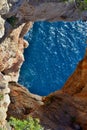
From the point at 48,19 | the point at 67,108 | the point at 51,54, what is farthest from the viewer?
the point at 51,54

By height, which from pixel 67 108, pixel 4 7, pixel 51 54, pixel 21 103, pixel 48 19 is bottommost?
pixel 67 108

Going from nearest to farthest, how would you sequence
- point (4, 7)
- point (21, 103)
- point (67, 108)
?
point (4, 7)
point (21, 103)
point (67, 108)

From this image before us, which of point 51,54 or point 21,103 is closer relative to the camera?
point 21,103

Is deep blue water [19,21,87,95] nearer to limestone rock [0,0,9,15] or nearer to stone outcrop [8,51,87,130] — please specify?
stone outcrop [8,51,87,130]

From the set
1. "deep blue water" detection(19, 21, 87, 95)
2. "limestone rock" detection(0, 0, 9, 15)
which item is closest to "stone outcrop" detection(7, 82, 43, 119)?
"limestone rock" detection(0, 0, 9, 15)

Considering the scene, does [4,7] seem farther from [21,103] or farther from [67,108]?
[67,108]

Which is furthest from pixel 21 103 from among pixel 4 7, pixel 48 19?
pixel 4 7

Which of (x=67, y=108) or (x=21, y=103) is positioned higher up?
(x=21, y=103)

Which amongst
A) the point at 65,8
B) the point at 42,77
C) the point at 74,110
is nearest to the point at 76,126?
the point at 74,110
